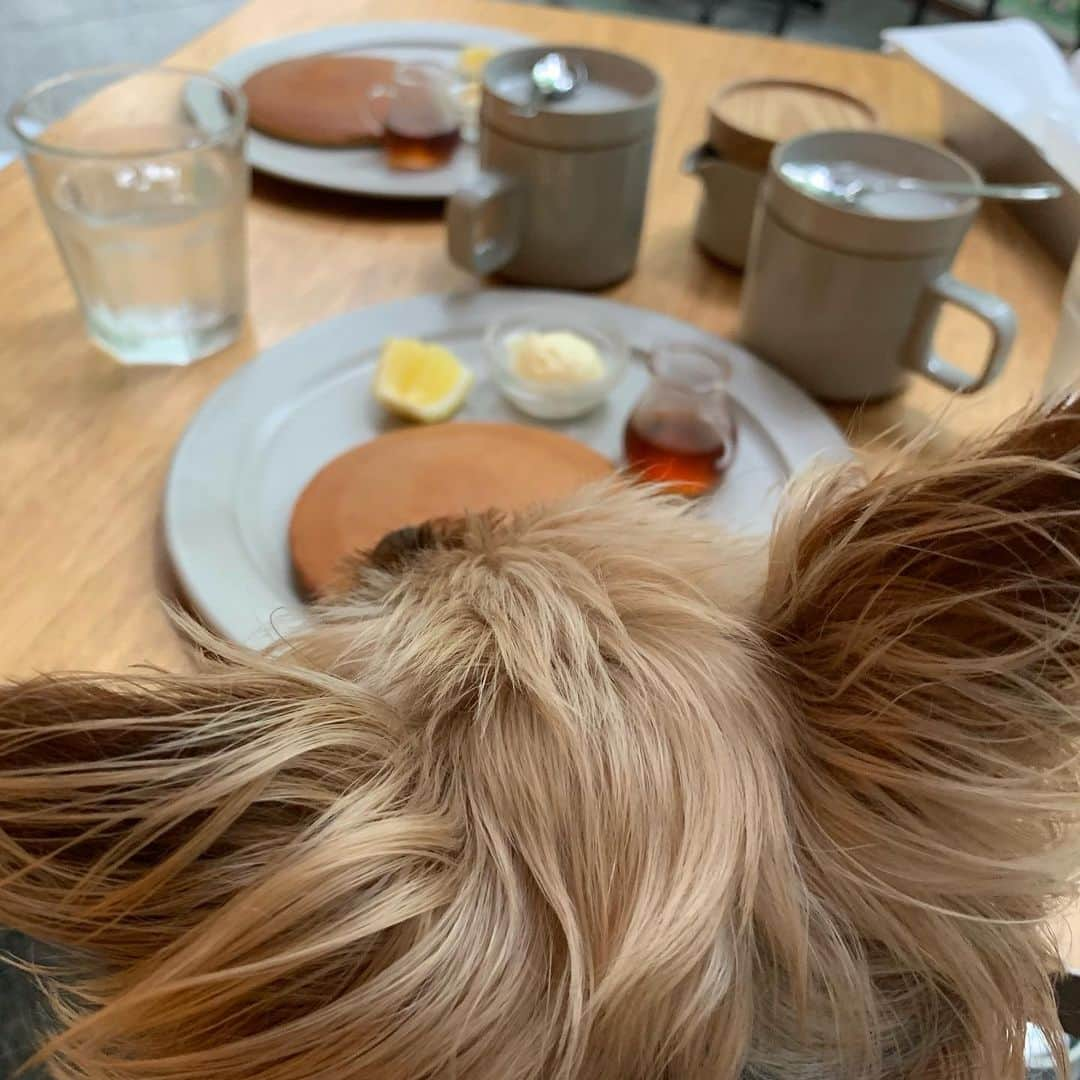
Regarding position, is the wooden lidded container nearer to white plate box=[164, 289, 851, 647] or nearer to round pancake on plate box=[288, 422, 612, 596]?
white plate box=[164, 289, 851, 647]

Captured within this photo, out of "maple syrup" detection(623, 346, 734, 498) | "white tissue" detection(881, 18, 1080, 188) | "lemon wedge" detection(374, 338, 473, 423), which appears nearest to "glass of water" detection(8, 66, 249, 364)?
"lemon wedge" detection(374, 338, 473, 423)

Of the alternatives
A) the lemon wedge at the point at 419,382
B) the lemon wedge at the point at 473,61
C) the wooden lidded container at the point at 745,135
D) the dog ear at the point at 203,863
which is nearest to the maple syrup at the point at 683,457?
the lemon wedge at the point at 419,382

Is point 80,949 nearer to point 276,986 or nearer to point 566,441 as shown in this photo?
point 276,986

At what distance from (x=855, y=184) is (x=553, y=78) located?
0.24 m

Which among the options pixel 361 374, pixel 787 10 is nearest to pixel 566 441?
pixel 361 374

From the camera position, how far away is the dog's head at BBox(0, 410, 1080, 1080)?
26 cm

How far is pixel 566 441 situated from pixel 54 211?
1.15ft

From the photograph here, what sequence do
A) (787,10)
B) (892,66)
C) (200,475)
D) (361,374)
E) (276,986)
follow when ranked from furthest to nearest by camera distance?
(787,10)
(892,66)
(361,374)
(200,475)
(276,986)

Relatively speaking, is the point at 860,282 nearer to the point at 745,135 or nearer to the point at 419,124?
the point at 745,135

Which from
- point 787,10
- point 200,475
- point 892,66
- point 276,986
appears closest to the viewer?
point 276,986

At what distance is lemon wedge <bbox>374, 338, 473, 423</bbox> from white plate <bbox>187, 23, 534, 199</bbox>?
0.67 feet

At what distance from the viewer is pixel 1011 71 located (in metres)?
0.91

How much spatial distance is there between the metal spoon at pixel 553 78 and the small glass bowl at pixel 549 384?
17 centimetres

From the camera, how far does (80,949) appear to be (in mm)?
282
